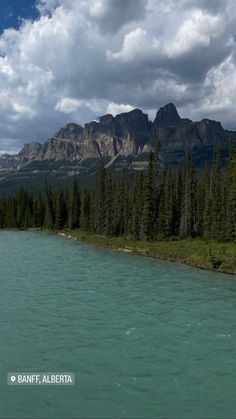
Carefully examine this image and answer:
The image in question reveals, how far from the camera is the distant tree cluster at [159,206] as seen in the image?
8775 cm

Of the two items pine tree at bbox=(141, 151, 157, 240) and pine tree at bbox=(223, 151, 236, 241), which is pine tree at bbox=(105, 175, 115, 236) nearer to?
pine tree at bbox=(141, 151, 157, 240)

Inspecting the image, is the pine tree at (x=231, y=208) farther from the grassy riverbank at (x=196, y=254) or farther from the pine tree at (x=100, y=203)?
the pine tree at (x=100, y=203)

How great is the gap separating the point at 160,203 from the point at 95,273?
5798 centimetres

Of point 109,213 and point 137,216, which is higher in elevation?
point 137,216

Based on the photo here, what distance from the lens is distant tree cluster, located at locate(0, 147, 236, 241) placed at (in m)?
87.8

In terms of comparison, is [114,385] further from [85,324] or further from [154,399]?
[85,324]

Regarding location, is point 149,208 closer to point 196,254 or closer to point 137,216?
point 137,216

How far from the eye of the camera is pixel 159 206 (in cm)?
10162

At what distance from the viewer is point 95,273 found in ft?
150

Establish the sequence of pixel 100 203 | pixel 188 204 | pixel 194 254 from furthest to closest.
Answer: pixel 100 203, pixel 188 204, pixel 194 254

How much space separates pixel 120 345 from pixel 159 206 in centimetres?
8028

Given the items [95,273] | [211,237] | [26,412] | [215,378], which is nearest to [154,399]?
[215,378]

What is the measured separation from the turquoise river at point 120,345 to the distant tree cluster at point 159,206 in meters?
46.1

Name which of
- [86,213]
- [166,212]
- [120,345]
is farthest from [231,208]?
[86,213]
